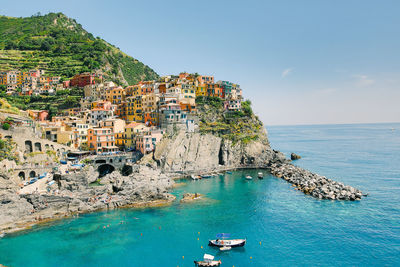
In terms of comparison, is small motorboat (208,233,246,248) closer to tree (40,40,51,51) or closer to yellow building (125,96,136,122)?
yellow building (125,96,136,122)

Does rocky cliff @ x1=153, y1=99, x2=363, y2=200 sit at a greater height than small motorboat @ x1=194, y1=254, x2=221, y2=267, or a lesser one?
greater

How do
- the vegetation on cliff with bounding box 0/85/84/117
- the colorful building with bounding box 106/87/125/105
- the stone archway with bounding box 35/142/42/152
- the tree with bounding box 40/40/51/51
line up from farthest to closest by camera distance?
the tree with bounding box 40/40/51/51 < the colorful building with bounding box 106/87/125/105 < the vegetation on cliff with bounding box 0/85/84/117 < the stone archway with bounding box 35/142/42/152

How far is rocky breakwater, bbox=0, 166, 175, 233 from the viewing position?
141 feet

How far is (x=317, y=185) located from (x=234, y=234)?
30559 millimetres

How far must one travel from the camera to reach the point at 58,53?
13112cm

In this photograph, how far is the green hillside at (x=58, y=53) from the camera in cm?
11975

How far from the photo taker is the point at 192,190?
198ft

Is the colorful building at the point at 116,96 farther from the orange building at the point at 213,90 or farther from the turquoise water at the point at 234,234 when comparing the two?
the turquoise water at the point at 234,234

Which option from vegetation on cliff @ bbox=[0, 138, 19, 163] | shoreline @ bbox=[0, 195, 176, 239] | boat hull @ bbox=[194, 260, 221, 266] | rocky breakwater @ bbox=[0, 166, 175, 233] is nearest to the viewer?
boat hull @ bbox=[194, 260, 221, 266]

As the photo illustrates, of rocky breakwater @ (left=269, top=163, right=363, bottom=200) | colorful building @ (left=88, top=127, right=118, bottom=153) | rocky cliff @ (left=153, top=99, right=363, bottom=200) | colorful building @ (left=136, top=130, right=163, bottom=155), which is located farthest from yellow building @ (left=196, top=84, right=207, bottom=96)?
rocky breakwater @ (left=269, top=163, right=363, bottom=200)

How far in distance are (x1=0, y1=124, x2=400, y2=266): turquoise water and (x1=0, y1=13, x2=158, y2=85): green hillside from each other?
3620 inches

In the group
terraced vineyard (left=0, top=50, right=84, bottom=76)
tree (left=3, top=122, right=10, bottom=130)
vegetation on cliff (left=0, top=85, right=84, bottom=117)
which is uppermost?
terraced vineyard (left=0, top=50, right=84, bottom=76)

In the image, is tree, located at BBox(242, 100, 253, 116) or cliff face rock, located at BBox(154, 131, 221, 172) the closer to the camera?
cliff face rock, located at BBox(154, 131, 221, 172)

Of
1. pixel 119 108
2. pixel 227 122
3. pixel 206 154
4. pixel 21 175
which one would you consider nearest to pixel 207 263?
pixel 21 175
